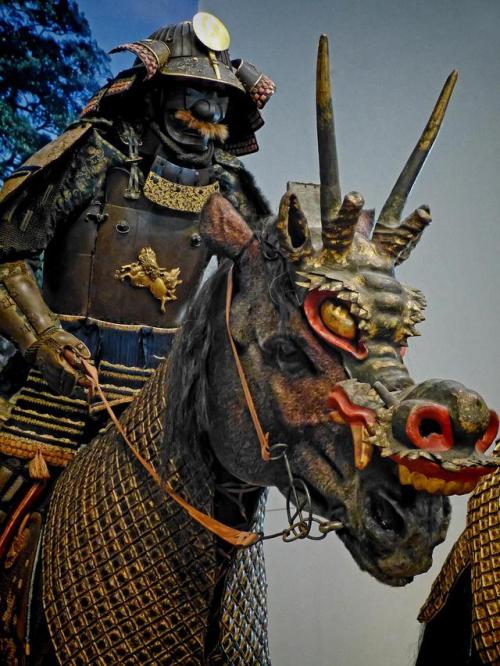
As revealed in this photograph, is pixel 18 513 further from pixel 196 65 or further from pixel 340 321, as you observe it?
pixel 196 65

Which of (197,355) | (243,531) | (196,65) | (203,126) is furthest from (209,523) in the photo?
(196,65)

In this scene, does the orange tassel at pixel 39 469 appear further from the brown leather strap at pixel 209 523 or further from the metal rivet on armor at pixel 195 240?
the metal rivet on armor at pixel 195 240

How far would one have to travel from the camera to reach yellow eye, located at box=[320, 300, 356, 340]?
1.31 m

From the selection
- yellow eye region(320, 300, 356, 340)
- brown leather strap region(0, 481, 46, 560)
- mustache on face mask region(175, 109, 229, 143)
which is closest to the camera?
yellow eye region(320, 300, 356, 340)

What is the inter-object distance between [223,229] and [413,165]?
350 mm

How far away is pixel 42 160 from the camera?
2225 millimetres

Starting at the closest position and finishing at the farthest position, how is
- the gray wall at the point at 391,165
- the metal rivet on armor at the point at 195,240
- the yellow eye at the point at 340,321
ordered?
the yellow eye at the point at 340,321 → the metal rivet on armor at the point at 195,240 → the gray wall at the point at 391,165

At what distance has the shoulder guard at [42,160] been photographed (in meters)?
2.19

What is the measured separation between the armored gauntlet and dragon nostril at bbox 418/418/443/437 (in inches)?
40.7

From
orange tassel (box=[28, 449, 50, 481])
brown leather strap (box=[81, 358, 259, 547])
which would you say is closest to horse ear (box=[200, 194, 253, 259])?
brown leather strap (box=[81, 358, 259, 547])

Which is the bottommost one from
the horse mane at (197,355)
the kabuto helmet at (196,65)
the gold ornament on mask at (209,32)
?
the horse mane at (197,355)

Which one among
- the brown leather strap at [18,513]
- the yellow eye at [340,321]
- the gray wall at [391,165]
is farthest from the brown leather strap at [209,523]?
the gray wall at [391,165]

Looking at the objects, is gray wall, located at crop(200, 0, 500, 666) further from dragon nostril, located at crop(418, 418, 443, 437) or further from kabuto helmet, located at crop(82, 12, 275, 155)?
dragon nostril, located at crop(418, 418, 443, 437)

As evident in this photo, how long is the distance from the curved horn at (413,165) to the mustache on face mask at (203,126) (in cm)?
96
